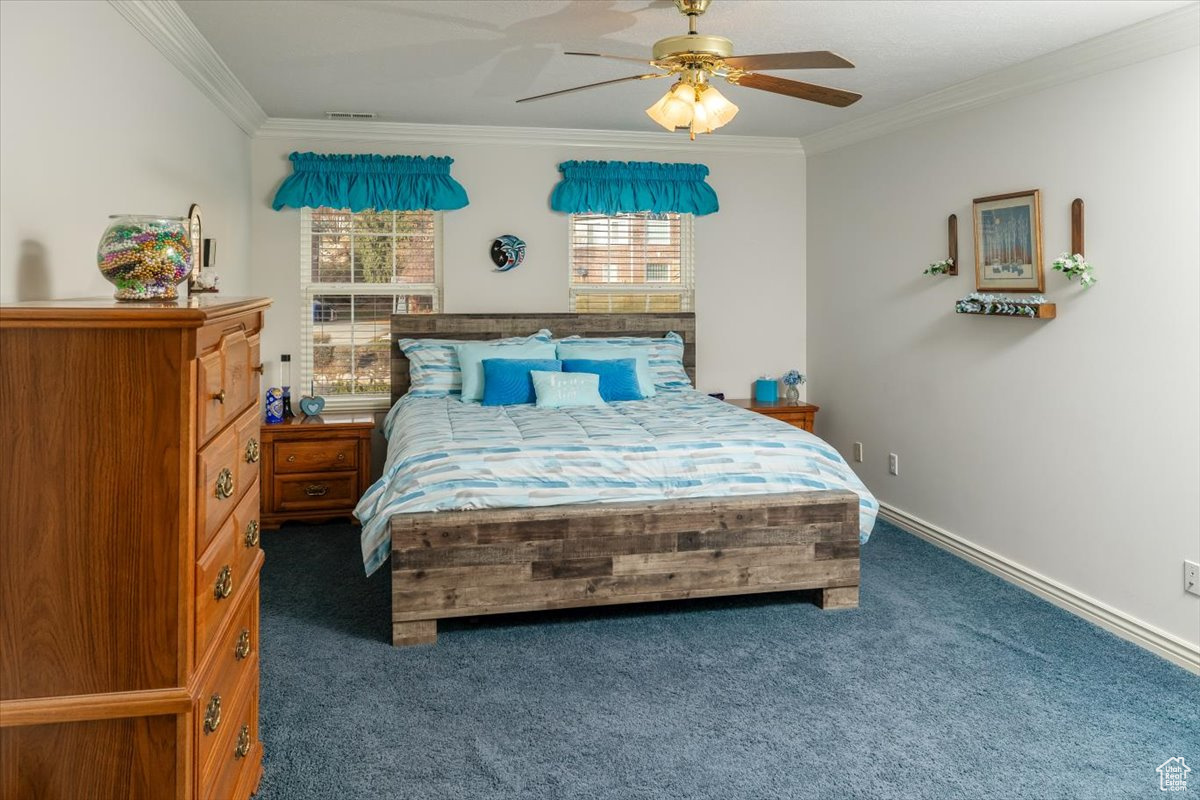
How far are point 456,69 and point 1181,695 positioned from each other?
3.93 metres

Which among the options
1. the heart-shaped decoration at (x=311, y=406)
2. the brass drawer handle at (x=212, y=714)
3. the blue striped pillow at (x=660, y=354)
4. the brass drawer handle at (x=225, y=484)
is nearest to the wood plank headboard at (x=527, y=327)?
the blue striped pillow at (x=660, y=354)

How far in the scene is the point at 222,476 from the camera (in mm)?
1724

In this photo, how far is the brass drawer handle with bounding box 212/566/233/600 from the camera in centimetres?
171

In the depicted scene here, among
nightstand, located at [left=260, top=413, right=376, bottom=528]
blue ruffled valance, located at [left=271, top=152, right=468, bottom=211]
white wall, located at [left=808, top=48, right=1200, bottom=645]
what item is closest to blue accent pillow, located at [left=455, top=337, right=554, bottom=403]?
nightstand, located at [left=260, top=413, right=376, bottom=528]

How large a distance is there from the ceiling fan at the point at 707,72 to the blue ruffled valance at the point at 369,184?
8.34 feet

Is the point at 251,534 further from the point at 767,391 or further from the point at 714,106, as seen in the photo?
the point at 767,391

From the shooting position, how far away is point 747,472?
3.52m

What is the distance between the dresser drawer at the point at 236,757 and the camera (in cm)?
172

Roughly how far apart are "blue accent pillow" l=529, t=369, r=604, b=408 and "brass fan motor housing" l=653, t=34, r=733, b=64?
7.07ft

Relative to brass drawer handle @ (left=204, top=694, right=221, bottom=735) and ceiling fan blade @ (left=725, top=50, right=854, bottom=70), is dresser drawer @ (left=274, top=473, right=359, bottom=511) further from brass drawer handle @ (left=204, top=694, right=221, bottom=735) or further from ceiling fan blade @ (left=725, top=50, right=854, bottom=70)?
ceiling fan blade @ (left=725, top=50, right=854, bottom=70)

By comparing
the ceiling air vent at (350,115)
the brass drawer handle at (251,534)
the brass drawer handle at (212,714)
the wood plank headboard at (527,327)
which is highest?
the ceiling air vent at (350,115)

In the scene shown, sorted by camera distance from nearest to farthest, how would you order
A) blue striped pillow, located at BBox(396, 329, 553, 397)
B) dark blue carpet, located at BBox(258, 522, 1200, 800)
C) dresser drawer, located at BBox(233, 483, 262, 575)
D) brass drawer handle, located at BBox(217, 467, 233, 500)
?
brass drawer handle, located at BBox(217, 467, 233, 500) → dresser drawer, located at BBox(233, 483, 262, 575) → dark blue carpet, located at BBox(258, 522, 1200, 800) → blue striped pillow, located at BBox(396, 329, 553, 397)

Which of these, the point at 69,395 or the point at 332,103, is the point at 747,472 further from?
the point at 332,103

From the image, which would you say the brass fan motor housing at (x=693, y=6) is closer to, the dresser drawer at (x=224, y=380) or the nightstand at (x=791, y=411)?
the dresser drawer at (x=224, y=380)
